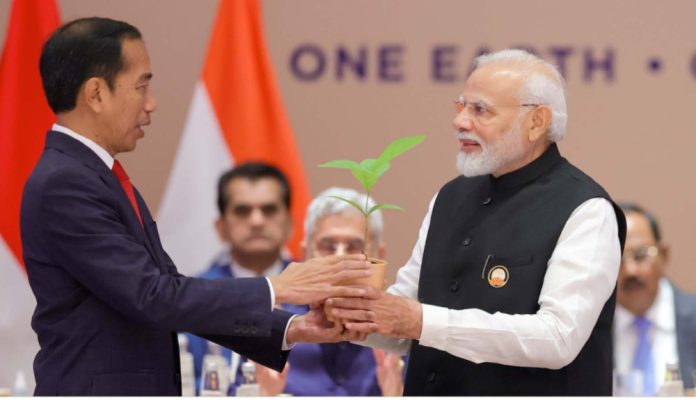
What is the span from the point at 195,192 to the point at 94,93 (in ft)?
8.86

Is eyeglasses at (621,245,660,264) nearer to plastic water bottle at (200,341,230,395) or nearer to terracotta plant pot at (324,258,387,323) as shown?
plastic water bottle at (200,341,230,395)

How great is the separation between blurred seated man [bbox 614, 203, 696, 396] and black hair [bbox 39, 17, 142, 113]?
8.62 feet

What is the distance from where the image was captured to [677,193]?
5.84 metres

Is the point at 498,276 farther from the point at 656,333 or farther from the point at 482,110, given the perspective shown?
the point at 656,333

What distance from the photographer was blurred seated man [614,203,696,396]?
4.70 m

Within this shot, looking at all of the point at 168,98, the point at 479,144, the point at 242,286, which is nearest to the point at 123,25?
the point at 242,286

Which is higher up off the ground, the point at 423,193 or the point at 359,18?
the point at 359,18

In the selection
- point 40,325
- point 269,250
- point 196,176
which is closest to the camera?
point 40,325

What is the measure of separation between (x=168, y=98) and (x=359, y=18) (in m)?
1.02

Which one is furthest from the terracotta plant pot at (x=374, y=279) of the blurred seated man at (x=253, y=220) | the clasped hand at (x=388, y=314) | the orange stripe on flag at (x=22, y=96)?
the orange stripe on flag at (x=22, y=96)

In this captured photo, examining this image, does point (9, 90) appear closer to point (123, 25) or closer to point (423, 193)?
point (423, 193)

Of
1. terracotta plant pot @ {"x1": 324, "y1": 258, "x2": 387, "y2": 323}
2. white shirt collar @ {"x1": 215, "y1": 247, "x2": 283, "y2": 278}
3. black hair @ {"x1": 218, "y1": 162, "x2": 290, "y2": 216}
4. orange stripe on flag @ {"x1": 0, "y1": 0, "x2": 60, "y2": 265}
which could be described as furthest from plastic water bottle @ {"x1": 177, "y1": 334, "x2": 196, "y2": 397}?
terracotta plant pot @ {"x1": 324, "y1": 258, "x2": 387, "y2": 323}

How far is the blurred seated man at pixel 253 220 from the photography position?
16.1 feet

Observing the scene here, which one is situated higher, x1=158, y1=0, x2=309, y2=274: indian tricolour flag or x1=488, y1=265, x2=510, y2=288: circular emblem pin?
x1=158, y1=0, x2=309, y2=274: indian tricolour flag
